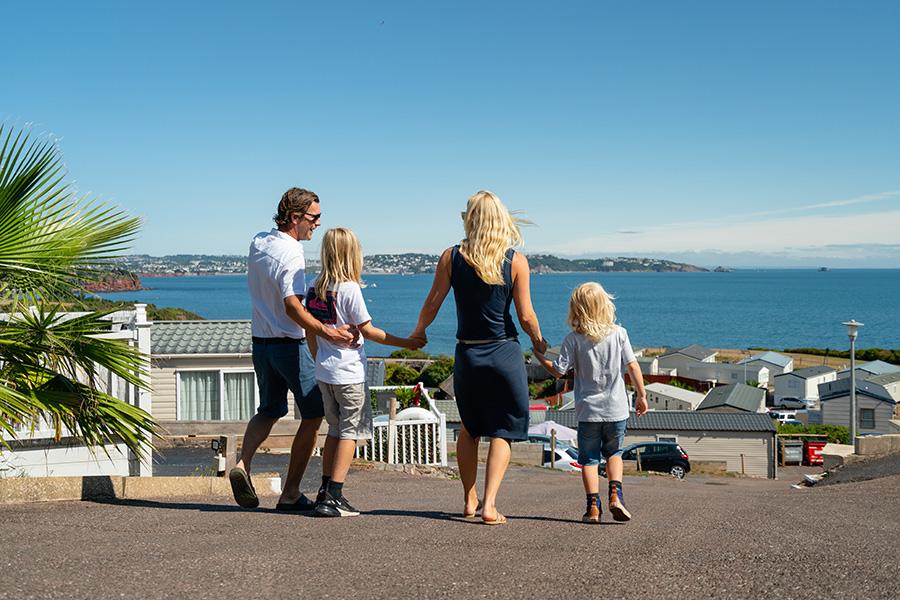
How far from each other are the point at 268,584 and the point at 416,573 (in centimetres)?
70

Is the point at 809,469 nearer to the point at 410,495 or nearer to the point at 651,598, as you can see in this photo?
the point at 410,495

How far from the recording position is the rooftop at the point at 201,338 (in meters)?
20.4

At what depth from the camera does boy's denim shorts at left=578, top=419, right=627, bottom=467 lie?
21.5 ft

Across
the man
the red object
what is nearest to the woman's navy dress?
the man

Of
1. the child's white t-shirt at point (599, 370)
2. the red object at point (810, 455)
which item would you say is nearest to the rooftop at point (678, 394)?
the red object at point (810, 455)

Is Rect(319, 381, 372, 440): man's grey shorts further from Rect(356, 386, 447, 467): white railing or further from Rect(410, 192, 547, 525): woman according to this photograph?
Rect(356, 386, 447, 467): white railing

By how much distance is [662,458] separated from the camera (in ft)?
98.5

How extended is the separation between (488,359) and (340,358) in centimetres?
92

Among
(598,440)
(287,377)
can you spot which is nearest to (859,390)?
(598,440)

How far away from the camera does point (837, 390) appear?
5544cm

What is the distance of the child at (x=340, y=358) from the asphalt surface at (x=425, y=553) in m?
0.31

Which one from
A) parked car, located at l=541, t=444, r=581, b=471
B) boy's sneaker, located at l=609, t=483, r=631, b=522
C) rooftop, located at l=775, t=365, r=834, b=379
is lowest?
rooftop, located at l=775, t=365, r=834, b=379

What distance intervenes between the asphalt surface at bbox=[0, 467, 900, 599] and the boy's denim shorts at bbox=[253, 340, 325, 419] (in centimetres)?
71

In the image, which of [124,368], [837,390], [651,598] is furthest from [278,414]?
[837,390]
